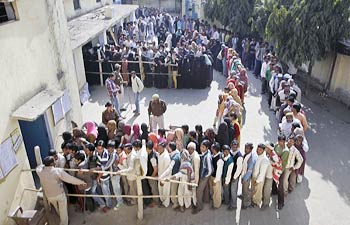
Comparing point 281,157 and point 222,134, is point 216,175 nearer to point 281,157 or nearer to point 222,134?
point 222,134

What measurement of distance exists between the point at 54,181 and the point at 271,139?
5.97 meters

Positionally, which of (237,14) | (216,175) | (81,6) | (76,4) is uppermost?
(76,4)

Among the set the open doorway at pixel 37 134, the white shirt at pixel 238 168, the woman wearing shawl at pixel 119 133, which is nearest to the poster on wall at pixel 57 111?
the open doorway at pixel 37 134

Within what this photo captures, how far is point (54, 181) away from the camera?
5938mm

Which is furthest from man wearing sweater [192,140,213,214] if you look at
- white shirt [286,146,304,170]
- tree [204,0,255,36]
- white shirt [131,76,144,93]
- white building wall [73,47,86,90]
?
tree [204,0,255,36]

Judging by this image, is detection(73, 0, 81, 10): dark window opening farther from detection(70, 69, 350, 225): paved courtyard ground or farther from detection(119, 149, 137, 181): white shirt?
detection(119, 149, 137, 181): white shirt

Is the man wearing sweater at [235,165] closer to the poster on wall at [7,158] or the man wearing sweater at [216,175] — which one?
the man wearing sweater at [216,175]

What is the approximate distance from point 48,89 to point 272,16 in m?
7.76

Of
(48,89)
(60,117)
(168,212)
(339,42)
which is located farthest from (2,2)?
(339,42)

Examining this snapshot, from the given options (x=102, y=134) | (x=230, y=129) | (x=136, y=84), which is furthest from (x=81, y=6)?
(x=230, y=129)

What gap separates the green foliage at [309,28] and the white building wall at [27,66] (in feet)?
23.0

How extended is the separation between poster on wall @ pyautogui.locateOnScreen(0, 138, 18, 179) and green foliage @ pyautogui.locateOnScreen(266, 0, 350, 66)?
29.5 ft

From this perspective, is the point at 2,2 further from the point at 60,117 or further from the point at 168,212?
the point at 168,212

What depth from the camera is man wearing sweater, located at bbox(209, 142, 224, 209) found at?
20.2 feet
